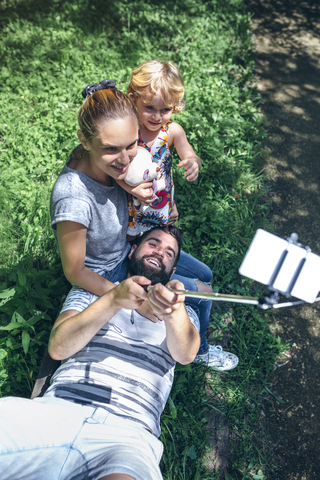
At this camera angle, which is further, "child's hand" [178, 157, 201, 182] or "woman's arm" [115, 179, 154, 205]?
"child's hand" [178, 157, 201, 182]

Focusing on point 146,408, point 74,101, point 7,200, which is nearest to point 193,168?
point 146,408

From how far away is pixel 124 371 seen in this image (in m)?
2.16

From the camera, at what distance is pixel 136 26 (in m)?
5.80

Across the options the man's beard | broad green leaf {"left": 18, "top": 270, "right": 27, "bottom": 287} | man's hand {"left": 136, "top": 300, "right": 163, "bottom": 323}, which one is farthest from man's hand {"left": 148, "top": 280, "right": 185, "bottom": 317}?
broad green leaf {"left": 18, "top": 270, "right": 27, "bottom": 287}

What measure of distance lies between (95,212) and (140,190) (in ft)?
1.10

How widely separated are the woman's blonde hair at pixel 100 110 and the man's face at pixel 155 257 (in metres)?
0.85

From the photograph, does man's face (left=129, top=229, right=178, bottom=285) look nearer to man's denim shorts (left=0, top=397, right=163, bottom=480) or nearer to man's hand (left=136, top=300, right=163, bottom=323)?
man's hand (left=136, top=300, right=163, bottom=323)

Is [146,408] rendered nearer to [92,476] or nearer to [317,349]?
[92,476]

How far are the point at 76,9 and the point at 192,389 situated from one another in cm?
601

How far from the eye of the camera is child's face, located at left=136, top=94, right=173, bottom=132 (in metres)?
2.55

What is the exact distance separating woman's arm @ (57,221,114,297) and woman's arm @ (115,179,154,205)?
1.30 feet

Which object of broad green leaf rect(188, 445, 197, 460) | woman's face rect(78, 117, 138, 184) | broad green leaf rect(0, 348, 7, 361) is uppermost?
woman's face rect(78, 117, 138, 184)

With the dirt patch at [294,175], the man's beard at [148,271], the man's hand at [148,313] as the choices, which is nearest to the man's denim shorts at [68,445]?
the man's hand at [148,313]

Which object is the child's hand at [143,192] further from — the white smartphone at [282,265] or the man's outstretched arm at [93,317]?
the white smartphone at [282,265]
